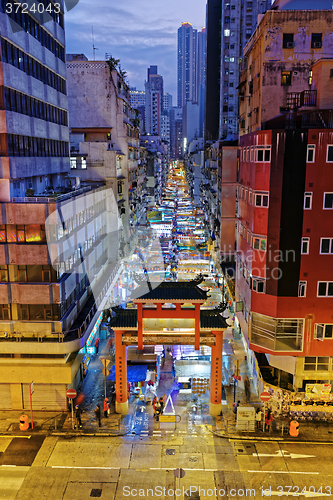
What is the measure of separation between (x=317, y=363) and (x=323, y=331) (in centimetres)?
241

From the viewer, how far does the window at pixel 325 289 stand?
2402 cm

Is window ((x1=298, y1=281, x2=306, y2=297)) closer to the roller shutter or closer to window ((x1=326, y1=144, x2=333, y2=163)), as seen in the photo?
window ((x1=326, y1=144, x2=333, y2=163))

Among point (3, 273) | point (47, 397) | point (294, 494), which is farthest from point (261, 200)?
point (47, 397)

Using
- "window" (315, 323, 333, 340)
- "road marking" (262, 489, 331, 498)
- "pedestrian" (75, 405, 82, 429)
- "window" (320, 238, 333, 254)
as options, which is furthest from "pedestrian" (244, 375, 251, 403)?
"window" (320, 238, 333, 254)

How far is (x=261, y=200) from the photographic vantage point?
24.6 meters

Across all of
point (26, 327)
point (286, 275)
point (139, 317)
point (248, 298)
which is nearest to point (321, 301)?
point (286, 275)

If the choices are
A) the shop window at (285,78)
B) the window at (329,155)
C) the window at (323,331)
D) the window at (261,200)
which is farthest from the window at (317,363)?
the shop window at (285,78)

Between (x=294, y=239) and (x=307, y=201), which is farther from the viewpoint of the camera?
(x=294, y=239)

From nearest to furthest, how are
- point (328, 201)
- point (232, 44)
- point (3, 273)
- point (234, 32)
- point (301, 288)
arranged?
point (328, 201) < point (301, 288) < point (3, 273) < point (234, 32) < point (232, 44)

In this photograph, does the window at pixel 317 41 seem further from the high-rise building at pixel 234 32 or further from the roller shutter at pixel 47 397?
the high-rise building at pixel 234 32

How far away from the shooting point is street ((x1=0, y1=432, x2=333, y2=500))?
19.3 metres

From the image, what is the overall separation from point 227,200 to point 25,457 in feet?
80.1

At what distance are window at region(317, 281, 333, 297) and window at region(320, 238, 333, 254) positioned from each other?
1845 mm

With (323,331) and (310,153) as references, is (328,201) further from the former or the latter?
(323,331)
